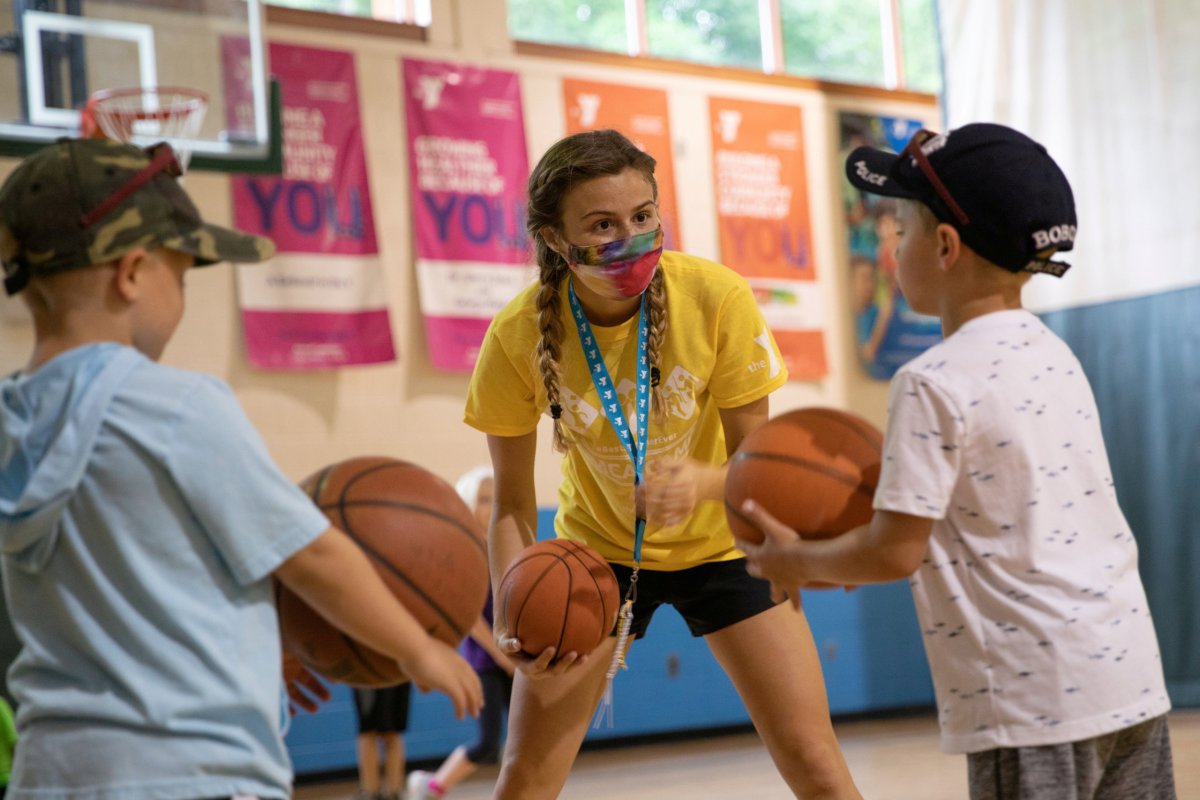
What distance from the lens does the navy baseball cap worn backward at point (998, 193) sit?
2.24m

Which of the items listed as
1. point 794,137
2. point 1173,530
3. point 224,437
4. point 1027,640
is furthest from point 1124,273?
point 224,437

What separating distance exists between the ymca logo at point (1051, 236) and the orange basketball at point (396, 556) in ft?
3.83

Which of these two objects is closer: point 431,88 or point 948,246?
point 948,246

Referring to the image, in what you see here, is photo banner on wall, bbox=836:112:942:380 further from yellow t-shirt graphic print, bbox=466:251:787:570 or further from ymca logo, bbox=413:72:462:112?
yellow t-shirt graphic print, bbox=466:251:787:570

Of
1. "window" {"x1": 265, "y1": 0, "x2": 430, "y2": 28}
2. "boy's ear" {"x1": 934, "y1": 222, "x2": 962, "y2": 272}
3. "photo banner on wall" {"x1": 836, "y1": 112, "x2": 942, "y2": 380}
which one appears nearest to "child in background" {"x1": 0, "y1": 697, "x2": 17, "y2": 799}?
"boy's ear" {"x1": 934, "y1": 222, "x2": 962, "y2": 272}

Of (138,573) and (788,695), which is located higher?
(138,573)

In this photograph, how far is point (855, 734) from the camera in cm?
890

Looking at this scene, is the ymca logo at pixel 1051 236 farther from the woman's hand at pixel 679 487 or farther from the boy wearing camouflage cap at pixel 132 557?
the boy wearing camouflage cap at pixel 132 557

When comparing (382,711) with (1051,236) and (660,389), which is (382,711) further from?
Answer: (1051,236)

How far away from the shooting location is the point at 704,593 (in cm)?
324

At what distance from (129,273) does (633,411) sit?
1.42 m

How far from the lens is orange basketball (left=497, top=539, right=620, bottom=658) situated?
9.43 ft

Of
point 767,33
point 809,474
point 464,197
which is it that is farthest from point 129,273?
point 767,33

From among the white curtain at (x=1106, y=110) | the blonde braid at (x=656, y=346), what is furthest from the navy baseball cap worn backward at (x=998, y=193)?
the white curtain at (x=1106, y=110)
